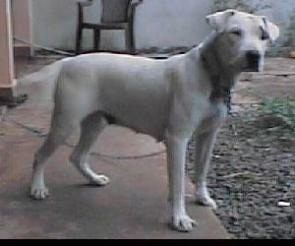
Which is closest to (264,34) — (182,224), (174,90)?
(174,90)

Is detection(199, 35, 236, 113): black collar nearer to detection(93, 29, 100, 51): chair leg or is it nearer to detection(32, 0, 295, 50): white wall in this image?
detection(93, 29, 100, 51): chair leg

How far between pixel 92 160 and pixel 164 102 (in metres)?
1.39

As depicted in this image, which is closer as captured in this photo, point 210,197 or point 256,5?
point 210,197

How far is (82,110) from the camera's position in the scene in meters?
4.47

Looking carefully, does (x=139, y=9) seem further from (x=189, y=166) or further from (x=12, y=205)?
(x=12, y=205)

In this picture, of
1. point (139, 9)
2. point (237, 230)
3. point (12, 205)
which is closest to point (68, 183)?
point (12, 205)

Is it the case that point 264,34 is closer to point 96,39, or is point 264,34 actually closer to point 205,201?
point 205,201

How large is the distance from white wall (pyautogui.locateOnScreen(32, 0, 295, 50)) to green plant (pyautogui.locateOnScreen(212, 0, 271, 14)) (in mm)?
163

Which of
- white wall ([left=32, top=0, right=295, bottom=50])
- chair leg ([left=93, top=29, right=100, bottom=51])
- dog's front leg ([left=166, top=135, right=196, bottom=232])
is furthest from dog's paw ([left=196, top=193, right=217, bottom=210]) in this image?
white wall ([left=32, top=0, right=295, bottom=50])

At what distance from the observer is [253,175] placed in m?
5.28

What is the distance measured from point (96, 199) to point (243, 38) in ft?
4.66

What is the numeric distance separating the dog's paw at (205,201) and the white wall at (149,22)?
6207 mm

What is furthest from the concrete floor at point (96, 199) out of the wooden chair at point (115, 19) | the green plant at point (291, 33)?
the green plant at point (291, 33)
